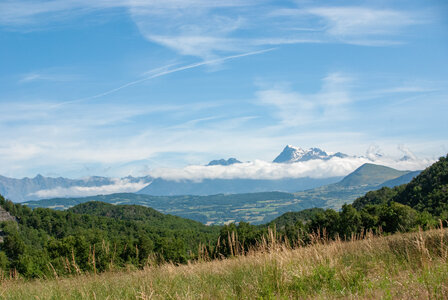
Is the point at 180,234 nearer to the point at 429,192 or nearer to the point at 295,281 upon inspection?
the point at 429,192

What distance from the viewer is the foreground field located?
6.92 m

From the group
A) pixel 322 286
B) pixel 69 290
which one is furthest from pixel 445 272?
pixel 69 290

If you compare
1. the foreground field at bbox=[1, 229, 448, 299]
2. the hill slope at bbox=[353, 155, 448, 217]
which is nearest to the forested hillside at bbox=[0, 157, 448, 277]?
the hill slope at bbox=[353, 155, 448, 217]

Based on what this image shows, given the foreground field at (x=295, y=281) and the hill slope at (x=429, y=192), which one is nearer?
the foreground field at (x=295, y=281)

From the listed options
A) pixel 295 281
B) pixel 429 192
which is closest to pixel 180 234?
pixel 429 192

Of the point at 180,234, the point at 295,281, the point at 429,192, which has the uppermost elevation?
the point at 295,281

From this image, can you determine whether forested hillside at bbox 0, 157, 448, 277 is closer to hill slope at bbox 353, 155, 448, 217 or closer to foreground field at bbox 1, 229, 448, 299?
hill slope at bbox 353, 155, 448, 217

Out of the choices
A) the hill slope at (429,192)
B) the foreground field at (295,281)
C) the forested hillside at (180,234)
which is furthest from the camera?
the hill slope at (429,192)

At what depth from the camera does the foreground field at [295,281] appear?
692 cm

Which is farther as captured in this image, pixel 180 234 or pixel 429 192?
pixel 180 234

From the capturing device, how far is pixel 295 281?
7742 millimetres

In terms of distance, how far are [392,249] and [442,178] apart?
125 meters

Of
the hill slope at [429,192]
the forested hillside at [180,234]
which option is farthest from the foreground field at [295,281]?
the hill slope at [429,192]

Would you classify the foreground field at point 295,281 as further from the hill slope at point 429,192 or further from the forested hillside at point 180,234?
the hill slope at point 429,192
